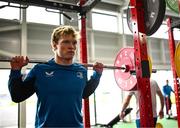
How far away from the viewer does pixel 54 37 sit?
67.2 inches

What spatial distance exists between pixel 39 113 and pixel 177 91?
9.32 ft

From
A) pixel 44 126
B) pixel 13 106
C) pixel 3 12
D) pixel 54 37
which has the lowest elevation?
pixel 13 106

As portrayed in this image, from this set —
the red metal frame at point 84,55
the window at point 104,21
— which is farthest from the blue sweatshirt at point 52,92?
the window at point 104,21

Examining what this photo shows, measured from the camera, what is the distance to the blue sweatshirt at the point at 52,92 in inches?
60.7

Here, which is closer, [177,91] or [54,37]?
[54,37]

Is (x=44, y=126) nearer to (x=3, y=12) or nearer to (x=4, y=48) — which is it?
(x=4, y=48)

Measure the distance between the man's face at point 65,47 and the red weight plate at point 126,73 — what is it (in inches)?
42.2

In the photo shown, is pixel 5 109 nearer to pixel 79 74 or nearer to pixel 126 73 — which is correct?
pixel 126 73

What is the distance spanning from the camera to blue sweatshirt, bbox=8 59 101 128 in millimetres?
1543

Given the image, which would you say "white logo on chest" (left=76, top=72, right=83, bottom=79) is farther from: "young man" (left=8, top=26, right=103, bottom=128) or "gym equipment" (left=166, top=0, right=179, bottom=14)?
"gym equipment" (left=166, top=0, right=179, bottom=14)

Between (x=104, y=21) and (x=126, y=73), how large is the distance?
6068mm

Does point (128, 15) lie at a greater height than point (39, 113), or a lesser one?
greater

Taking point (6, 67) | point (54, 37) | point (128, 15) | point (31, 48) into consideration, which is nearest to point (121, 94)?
point (31, 48)

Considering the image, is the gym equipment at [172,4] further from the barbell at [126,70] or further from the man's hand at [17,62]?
the man's hand at [17,62]
